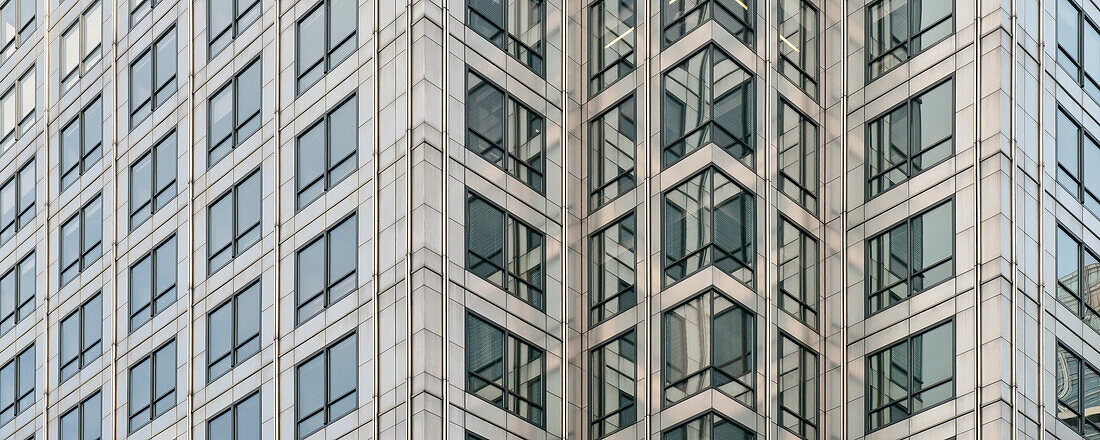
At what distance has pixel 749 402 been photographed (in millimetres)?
41844

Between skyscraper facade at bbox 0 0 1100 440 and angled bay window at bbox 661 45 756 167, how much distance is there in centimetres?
8

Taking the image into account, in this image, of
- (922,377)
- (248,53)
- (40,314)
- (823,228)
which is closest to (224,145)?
(248,53)

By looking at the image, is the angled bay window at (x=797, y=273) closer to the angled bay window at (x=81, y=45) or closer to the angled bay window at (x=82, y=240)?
the angled bay window at (x=82, y=240)

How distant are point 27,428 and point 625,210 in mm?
21120

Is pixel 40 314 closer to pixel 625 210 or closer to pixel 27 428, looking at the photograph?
pixel 27 428

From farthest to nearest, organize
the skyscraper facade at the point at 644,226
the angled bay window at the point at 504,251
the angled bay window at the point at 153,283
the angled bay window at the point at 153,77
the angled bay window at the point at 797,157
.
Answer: the angled bay window at the point at 153,77 → the angled bay window at the point at 153,283 → the angled bay window at the point at 797,157 → the angled bay window at the point at 504,251 → the skyscraper facade at the point at 644,226

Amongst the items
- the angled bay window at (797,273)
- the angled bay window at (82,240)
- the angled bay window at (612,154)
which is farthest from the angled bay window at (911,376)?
the angled bay window at (82,240)

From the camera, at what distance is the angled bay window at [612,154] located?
4453 centimetres

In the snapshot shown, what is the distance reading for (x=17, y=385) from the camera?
182 ft

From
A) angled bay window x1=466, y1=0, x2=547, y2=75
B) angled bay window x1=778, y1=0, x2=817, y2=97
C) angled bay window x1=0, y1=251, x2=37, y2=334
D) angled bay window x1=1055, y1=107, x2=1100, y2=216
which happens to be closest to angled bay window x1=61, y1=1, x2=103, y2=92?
angled bay window x1=0, y1=251, x2=37, y2=334

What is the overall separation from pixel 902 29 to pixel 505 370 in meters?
12.9

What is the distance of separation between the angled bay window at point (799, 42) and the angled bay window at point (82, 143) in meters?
20.9

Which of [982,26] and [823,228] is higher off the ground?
[982,26]

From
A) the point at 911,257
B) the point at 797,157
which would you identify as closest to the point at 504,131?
the point at 797,157
